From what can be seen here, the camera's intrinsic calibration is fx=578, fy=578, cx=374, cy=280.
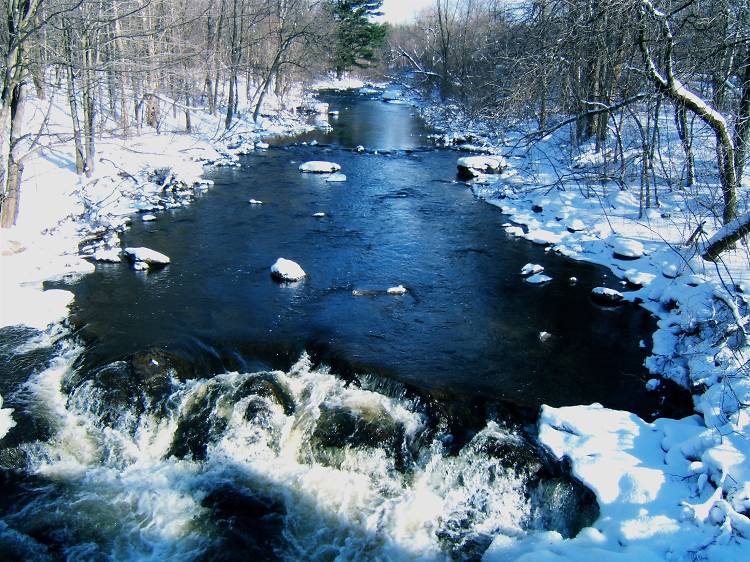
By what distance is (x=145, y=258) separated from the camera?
427 inches

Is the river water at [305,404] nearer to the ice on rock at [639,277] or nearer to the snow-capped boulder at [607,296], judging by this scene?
the snow-capped boulder at [607,296]

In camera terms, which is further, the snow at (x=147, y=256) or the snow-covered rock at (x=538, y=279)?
the snow at (x=147, y=256)

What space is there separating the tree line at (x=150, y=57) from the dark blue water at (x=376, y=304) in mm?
2798

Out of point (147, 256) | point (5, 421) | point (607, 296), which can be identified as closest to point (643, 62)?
point (607, 296)

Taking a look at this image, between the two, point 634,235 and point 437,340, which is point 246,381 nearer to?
point 437,340

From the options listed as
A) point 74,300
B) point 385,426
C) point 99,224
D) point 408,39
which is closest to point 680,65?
point 385,426

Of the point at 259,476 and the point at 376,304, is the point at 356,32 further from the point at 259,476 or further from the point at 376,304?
the point at 259,476

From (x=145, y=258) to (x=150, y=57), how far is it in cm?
365

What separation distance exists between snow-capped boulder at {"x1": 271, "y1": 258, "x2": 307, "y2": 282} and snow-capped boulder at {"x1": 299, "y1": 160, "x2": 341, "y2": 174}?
27.6ft

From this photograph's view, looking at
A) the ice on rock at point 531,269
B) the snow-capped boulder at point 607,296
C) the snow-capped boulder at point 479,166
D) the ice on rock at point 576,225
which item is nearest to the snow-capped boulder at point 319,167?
the snow-capped boulder at point 479,166

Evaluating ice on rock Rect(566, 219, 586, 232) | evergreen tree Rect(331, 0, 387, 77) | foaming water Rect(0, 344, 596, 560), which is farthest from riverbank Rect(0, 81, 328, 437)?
evergreen tree Rect(331, 0, 387, 77)

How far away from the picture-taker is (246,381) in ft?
24.2

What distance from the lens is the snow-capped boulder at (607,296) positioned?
9.87m

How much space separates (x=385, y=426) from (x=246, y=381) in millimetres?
1891
